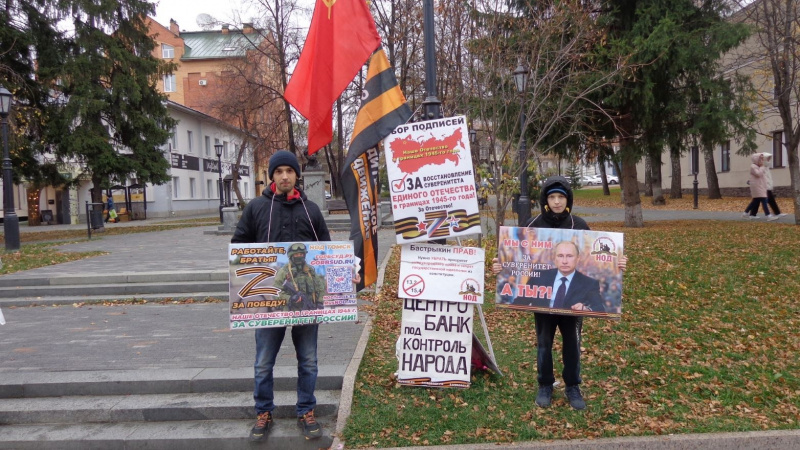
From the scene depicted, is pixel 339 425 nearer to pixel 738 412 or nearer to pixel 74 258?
pixel 738 412

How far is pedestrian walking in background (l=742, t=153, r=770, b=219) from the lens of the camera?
56.3 ft

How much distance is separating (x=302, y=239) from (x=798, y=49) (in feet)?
50.7

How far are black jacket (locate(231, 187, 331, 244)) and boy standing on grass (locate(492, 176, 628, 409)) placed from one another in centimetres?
157

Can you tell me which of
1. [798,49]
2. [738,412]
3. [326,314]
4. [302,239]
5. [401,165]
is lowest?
[738,412]

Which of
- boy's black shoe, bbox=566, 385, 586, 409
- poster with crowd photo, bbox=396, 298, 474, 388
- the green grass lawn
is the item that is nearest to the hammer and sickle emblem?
poster with crowd photo, bbox=396, 298, 474, 388

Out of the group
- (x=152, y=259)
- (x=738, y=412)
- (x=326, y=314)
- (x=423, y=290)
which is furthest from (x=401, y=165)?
(x=152, y=259)

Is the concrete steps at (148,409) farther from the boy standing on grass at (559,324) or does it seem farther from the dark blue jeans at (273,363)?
the boy standing on grass at (559,324)

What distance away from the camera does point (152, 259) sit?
13906 millimetres

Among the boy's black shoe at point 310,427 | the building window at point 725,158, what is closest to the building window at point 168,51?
the building window at point 725,158

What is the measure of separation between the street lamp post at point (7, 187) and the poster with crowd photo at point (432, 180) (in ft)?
47.0

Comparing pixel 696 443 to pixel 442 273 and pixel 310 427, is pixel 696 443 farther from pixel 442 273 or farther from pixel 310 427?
pixel 310 427

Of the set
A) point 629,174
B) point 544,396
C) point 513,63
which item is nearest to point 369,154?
point 544,396

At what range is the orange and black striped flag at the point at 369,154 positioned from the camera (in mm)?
5383

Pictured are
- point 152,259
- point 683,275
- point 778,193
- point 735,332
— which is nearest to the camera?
point 735,332
